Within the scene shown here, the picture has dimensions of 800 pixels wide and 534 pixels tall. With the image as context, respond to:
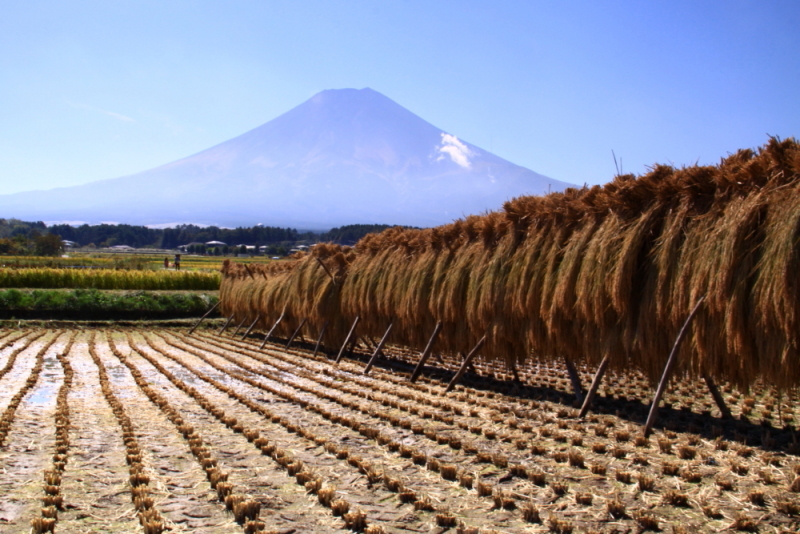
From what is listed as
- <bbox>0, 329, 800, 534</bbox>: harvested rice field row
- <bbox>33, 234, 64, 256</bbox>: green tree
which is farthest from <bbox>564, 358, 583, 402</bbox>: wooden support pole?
<bbox>33, 234, 64, 256</bbox>: green tree

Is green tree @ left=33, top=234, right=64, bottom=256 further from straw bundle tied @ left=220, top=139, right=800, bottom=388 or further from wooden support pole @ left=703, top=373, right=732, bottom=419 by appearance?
wooden support pole @ left=703, top=373, right=732, bottom=419

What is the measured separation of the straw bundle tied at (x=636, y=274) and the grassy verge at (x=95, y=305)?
22.5m

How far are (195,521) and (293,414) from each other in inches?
150

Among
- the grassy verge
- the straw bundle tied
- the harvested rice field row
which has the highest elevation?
the straw bundle tied

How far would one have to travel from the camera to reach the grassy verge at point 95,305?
95.3ft

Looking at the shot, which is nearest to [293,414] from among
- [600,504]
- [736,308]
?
[600,504]

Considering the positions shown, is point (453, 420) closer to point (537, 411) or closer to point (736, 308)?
point (537, 411)

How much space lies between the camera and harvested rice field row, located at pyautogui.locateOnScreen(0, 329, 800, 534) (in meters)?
4.51

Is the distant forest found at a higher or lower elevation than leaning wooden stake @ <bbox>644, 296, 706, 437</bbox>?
higher

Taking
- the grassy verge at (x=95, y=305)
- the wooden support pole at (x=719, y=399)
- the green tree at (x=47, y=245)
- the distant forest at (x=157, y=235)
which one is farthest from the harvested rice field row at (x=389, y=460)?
the distant forest at (x=157, y=235)

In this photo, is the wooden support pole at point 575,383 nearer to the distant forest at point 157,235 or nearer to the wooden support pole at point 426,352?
the wooden support pole at point 426,352

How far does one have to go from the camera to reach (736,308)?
6.00 meters

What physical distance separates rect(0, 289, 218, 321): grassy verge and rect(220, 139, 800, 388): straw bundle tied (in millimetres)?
22519

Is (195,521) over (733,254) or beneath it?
beneath
